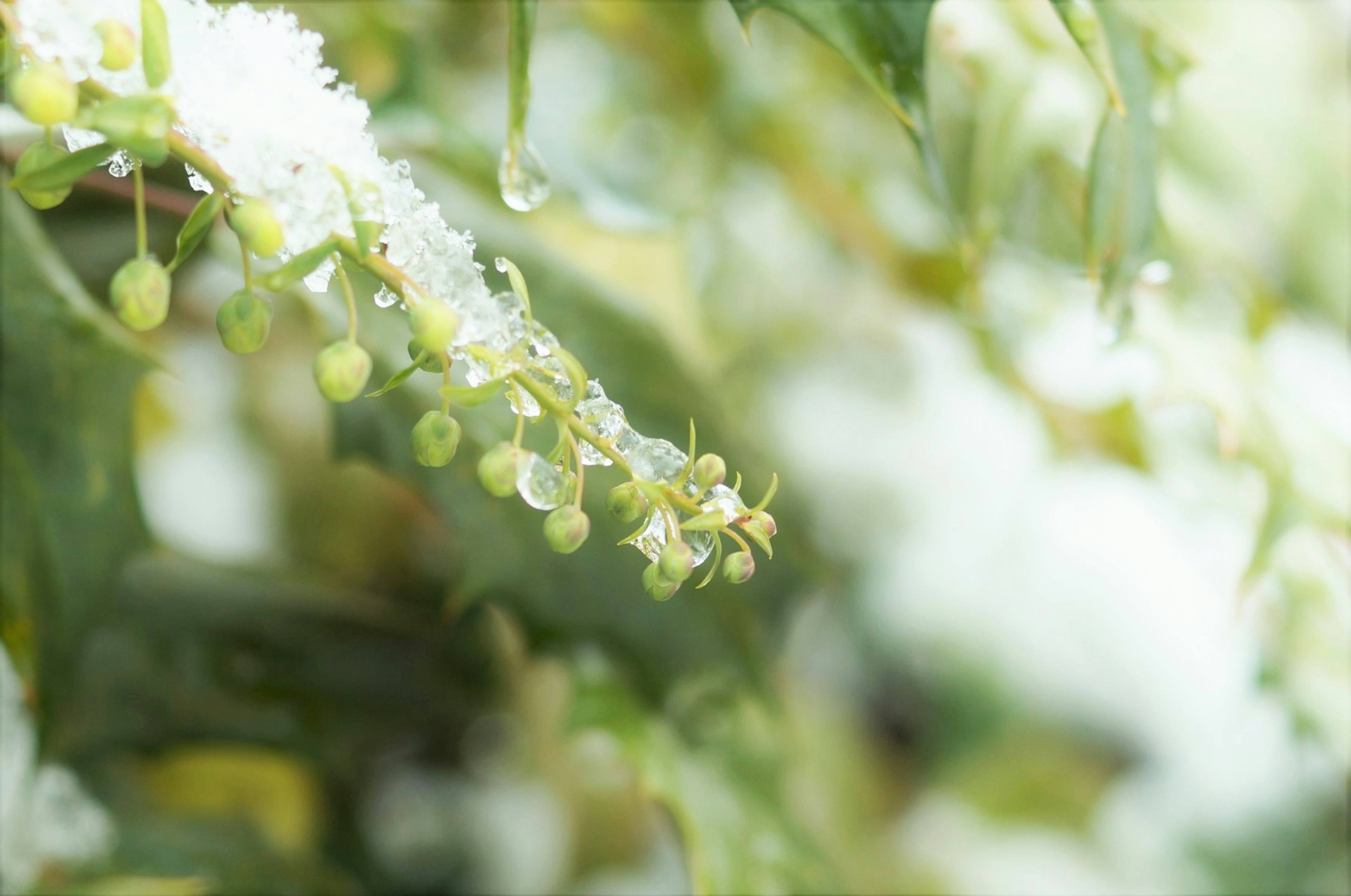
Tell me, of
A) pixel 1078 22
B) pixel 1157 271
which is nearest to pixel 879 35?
pixel 1078 22

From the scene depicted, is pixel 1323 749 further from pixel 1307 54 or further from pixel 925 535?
pixel 1307 54

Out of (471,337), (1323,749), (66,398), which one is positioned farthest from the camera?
(1323,749)

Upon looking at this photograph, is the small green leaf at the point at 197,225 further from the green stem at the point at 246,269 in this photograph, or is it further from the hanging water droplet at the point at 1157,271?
the hanging water droplet at the point at 1157,271

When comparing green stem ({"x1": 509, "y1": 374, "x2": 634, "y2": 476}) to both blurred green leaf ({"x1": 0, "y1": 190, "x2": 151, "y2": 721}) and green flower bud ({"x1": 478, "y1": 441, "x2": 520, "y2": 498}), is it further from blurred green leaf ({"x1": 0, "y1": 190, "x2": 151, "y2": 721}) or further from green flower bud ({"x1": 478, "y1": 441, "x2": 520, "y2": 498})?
blurred green leaf ({"x1": 0, "y1": 190, "x2": 151, "y2": 721})

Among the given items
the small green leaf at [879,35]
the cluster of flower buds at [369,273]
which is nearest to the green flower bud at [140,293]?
the cluster of flower buds at [369,273]

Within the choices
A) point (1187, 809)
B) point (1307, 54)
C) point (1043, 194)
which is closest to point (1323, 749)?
point (1187, 809)

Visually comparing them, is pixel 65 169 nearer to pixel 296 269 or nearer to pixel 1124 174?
pixel 296 269
